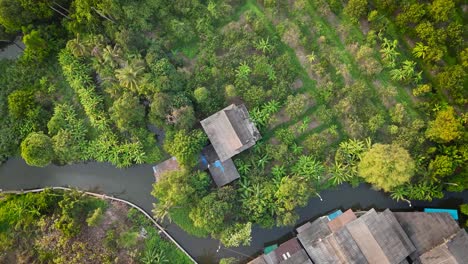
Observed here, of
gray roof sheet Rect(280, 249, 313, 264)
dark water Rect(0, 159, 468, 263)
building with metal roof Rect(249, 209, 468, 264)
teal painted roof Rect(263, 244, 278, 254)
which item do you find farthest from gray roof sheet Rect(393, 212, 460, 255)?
teal painted roof Rect(263, 244, 278, 254)

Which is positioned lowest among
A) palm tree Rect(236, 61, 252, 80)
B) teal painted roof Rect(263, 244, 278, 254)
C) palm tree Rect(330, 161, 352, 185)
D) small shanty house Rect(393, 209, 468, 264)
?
small shanty house Rect(393, 209, 468, 264)

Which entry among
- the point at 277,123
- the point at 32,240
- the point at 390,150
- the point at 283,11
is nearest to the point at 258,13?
the point at 283,11

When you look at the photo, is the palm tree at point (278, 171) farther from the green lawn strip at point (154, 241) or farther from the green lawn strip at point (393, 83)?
the green lawn strip at point (393, 83)

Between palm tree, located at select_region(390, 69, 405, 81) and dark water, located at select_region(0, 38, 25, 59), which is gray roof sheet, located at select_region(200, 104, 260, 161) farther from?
dark water, located at select_region(0, 38, 25, 59)

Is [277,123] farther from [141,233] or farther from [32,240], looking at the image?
[32,240]

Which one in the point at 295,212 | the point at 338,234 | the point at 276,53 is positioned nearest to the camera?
the point at 338,234

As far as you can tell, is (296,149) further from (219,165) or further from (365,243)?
(365,243)
